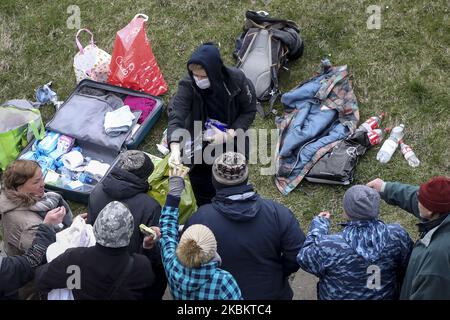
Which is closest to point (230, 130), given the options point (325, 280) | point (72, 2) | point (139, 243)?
point (139, 243)

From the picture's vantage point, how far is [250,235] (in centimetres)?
373

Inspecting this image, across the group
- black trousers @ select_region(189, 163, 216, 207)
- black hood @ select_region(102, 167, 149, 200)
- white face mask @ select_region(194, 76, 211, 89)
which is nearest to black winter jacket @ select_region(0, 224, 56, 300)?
black hood @ select_region(102, 167, 149, 200)

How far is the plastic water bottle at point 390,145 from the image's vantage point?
6.14 m

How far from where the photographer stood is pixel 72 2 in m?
8.32

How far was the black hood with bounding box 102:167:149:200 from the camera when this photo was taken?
4219 mm

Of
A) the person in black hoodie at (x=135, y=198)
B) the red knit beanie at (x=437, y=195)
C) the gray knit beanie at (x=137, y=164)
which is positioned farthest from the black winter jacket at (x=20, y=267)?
the red knit beanie at (x=437, y=195)

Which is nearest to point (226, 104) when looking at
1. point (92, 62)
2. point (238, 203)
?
point (238, 203)

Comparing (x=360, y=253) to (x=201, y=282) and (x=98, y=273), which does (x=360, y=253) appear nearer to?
(x=201, y=282)

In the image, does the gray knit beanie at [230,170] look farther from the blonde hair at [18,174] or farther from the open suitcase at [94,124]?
the open suitcase at [94,124]

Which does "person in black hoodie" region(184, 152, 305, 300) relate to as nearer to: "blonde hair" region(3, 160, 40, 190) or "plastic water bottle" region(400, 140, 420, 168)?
"blonde hair" region(3, 160, 40, 190)

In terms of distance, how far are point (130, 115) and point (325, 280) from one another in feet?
11.4

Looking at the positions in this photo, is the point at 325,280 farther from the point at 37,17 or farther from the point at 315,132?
the point at 37,17
